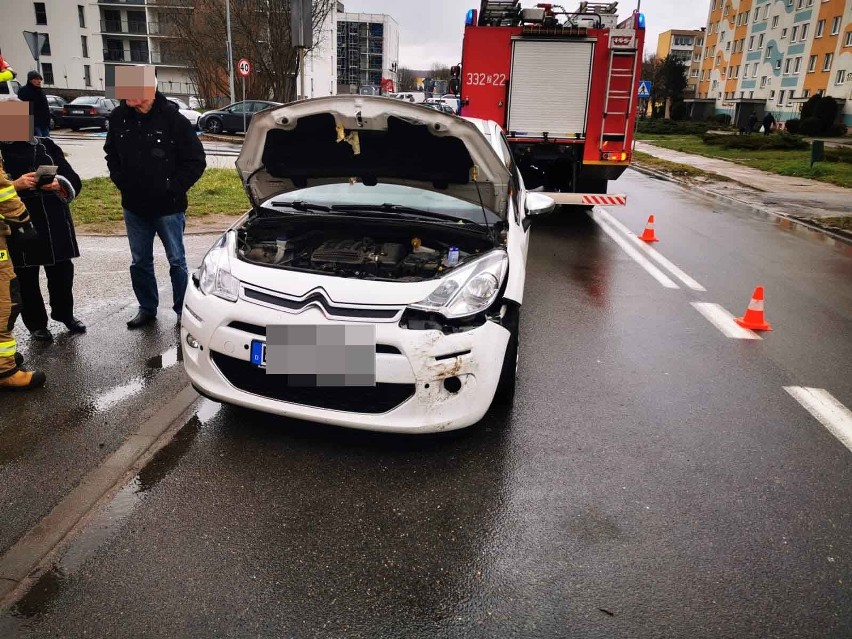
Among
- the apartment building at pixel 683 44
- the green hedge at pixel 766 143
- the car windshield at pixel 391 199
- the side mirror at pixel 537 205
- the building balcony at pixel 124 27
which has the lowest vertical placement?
the green hedge at pixel 766 143

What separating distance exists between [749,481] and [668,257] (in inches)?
246

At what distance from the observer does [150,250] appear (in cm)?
543

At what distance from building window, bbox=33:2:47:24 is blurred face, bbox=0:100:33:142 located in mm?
67876

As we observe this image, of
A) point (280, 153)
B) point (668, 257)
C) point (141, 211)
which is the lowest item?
point (668, 257)

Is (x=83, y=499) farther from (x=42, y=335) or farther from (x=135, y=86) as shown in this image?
(x=135, y=86)

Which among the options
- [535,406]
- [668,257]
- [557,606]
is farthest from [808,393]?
[668,257]

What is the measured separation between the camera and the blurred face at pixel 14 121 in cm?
427

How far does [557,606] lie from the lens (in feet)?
8.23

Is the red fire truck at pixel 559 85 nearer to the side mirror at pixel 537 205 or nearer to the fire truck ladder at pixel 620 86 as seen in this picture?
the fire truck ladder at pixel 620 86

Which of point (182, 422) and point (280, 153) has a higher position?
point (280, 153)

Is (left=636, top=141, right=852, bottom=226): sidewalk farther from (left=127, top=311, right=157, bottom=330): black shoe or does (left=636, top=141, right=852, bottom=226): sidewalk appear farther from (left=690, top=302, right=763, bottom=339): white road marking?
(left=127, top=311, right=157, bottom=330): black shoe

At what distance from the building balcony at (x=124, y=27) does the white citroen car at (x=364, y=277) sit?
7124cm

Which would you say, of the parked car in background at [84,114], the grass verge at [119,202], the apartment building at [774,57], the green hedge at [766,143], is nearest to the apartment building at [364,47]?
the apartment building at [774,57]

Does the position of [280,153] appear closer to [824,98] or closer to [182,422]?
[182,422]
